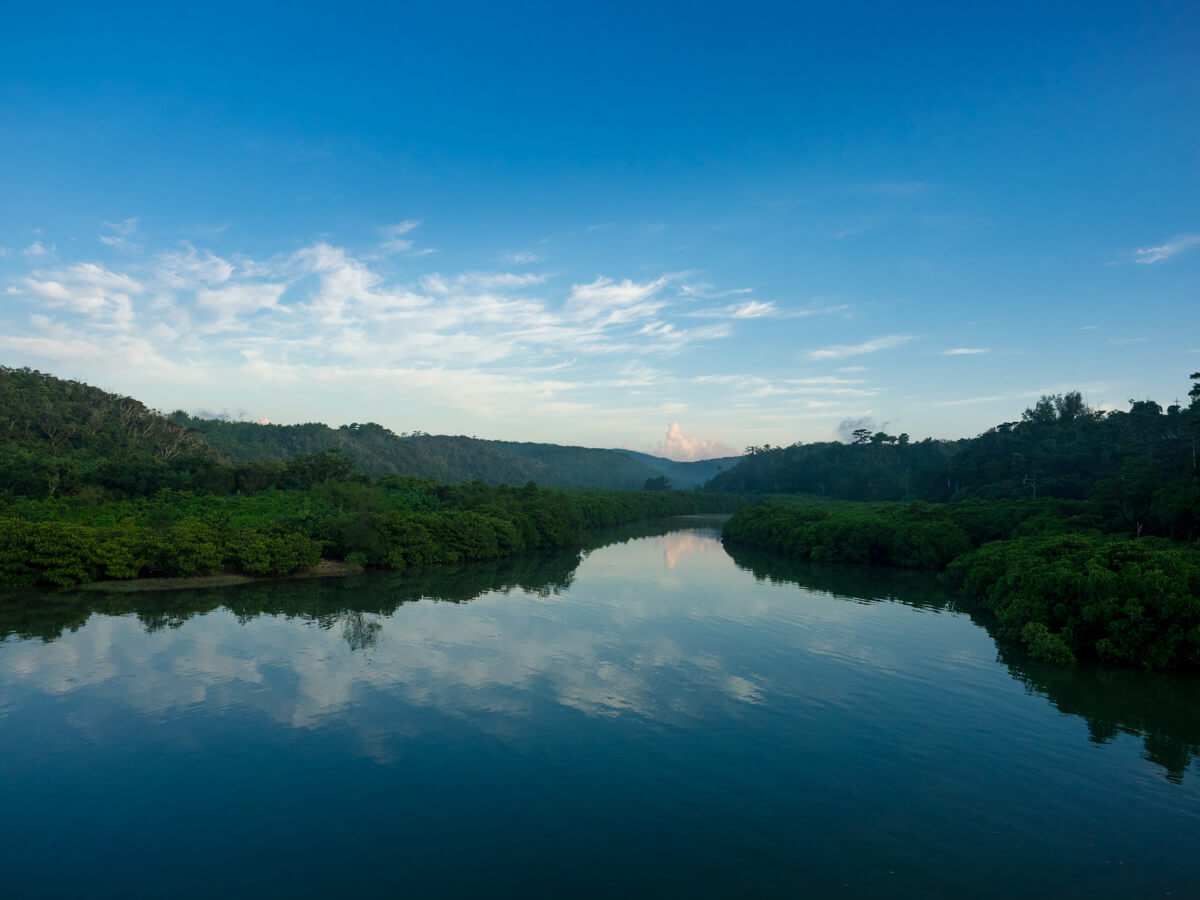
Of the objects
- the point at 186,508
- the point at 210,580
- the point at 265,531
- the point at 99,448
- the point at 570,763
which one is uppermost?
the point at 99,448

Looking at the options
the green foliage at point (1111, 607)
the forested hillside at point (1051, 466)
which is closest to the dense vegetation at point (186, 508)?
the green foliage at point (1111, 607)

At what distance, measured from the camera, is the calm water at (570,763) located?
12297 millimetres

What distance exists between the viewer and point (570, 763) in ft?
54.5

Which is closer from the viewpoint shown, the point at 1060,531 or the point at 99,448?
the point at 1060,531

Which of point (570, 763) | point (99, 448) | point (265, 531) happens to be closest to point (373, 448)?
point (99, 448)

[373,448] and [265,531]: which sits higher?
[373,448]

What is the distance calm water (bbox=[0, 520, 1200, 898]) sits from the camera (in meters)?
12.3

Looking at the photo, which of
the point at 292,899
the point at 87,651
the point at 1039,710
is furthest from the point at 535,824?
the point at 87,651

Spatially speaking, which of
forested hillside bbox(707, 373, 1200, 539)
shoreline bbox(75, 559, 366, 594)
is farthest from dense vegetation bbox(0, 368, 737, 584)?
forested hillside bbox(707, 373, 1200, 539)

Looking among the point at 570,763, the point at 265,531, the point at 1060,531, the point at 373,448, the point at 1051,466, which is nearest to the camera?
the point at 570,763

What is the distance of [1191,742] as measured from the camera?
1848cm

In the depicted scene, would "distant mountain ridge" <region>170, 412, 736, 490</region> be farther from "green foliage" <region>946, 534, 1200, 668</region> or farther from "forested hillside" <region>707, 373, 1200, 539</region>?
"green foliage" <region>946, 534, 1200, 668</region>

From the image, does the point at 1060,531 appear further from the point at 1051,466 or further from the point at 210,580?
the point at 210,580

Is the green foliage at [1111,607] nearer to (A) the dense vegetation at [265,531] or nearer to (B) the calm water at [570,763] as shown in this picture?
(B) the calm water at [570,763]
